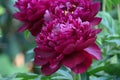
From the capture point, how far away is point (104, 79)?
0.83m

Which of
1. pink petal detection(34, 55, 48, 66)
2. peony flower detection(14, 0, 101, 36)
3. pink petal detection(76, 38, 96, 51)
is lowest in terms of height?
pink petal detection(34, 55, 48, 66)

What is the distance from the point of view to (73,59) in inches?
25.9

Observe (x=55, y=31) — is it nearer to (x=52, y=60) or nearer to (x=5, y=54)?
(x=52, y=60)

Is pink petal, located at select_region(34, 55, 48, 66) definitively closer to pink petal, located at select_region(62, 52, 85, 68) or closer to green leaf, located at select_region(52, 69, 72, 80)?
pink petal, located at select_region(62, 52, 85, 68)

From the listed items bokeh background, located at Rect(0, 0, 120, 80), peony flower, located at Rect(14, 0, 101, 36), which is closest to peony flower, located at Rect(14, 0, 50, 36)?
peony flower, located at Rect(14, 0, 101, 36)

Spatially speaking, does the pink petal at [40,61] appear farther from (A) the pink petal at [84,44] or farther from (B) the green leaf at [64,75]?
(B) the green leaf at [64,75]

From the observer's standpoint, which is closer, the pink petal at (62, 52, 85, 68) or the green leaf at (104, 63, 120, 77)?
the pink petal at (62, 52, 85, 68)

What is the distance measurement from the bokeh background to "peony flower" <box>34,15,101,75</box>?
0.24 feet

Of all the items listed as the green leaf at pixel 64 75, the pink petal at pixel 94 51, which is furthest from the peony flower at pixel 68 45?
the green leaf at pixel 64 75

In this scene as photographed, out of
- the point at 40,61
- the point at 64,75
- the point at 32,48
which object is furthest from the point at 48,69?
the point at 32,48

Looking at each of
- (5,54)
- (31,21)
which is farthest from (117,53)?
(5,54)

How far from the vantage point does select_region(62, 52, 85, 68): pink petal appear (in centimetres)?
65

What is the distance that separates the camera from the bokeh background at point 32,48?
86 centimetres

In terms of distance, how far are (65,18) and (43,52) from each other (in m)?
0.06
